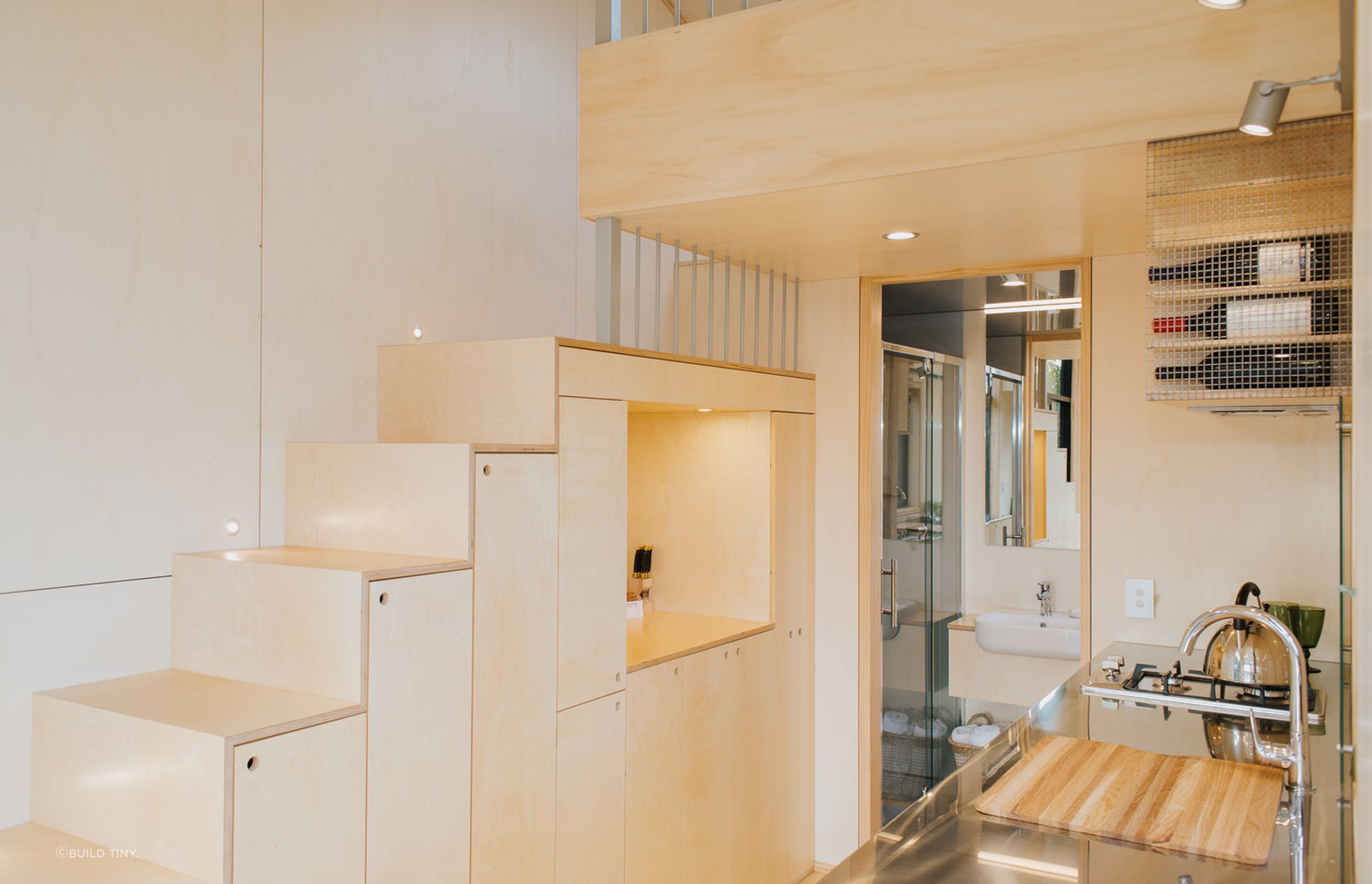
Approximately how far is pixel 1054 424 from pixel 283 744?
13.7 feet

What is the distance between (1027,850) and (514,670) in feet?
3.69

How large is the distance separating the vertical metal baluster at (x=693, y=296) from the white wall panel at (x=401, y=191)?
16.5 inches

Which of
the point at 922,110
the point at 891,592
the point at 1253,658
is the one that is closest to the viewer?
the point at 922,110

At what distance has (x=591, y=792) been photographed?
7.66 feet

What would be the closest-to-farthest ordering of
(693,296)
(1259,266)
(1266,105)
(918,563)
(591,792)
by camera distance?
Result: (1266,105), (1259,266), (591,792), (693,296), (918,563)

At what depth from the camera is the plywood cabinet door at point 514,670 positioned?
202cm

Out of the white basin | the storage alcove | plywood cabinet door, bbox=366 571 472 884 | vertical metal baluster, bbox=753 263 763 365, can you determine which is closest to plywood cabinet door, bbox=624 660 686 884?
the storage alcove

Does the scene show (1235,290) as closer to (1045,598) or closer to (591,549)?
(591,549)

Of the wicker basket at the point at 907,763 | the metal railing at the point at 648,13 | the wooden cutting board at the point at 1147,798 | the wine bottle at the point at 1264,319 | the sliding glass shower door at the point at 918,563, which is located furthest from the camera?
the sliding glass shower door at the point at 918,563

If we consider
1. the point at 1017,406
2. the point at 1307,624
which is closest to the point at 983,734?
the point at 1017,406

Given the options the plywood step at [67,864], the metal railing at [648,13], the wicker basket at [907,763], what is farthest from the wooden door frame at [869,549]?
the plywood step at [67,864]

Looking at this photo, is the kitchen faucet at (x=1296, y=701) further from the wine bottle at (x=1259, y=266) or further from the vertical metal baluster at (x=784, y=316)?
the vertical metal baluster at (x=784, y=316)

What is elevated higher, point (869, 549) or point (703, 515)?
point (703, 515)

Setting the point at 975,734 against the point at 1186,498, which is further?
the point at 975,734
